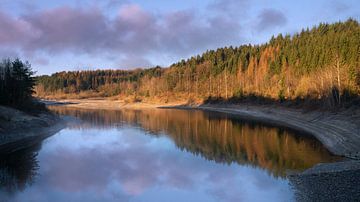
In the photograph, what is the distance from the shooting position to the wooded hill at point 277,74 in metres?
53.6

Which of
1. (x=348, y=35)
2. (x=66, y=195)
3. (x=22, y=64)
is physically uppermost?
(x=348, y=35)

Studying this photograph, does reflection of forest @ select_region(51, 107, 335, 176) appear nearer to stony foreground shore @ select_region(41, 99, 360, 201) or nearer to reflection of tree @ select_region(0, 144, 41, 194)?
stony foreground shore @ select_region(41, 99, 360, 201)

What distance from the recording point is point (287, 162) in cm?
2547

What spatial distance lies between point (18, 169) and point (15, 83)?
94.5 feet

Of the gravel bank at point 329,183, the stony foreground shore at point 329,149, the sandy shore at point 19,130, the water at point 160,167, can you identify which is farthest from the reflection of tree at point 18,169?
the stony foreground shore at point 329,149

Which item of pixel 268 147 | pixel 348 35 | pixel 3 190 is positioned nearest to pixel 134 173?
pixel 3 190

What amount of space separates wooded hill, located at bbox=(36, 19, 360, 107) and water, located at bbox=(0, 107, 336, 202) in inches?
747

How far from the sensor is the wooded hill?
5359 centimetres

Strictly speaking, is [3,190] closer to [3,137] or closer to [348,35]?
[3,137]

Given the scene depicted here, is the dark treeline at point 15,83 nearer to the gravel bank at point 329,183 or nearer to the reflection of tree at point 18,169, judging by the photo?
the reflection of tree at point 18,169

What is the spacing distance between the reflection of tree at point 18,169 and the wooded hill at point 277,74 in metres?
37.2

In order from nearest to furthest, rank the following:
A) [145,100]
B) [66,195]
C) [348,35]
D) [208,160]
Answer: [66,195] → [208,160] → [348,35] → [145,100]

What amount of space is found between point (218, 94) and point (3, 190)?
9349 cm

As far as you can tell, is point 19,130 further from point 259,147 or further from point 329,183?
point 329,183
